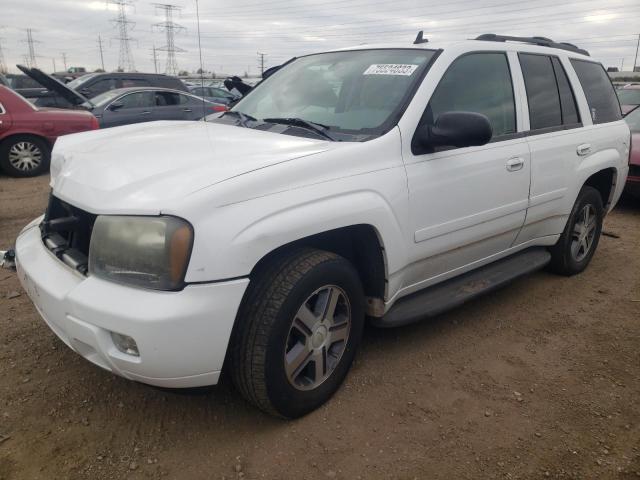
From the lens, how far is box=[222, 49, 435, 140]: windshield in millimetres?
2762

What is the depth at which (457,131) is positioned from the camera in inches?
100

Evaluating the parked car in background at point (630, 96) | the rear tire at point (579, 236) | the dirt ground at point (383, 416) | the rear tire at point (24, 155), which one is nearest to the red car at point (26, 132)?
the rear tire at point (24, 155)

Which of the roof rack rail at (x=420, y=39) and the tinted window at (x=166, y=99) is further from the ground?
the roof rack rail at (x=420, y=39)

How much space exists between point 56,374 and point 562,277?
3.89 metres

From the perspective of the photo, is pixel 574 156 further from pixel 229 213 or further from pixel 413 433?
pixel 229 213

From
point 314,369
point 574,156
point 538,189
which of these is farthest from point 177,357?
point 574,156

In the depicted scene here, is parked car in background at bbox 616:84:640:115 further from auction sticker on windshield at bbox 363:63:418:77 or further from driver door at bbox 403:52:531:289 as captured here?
auction sticker on windshield at bbox 363:63:418:77

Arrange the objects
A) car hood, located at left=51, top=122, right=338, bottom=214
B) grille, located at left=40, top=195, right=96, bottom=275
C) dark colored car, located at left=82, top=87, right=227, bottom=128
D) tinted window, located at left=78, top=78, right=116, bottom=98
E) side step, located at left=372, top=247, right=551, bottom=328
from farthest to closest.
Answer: tinted window, located at left=78, top=78, right=116, bottom=98
dark colored car, located at left=82, top=87, right=227, bottom=128
side step, located at left=372, top=247, right=551, bottom=328
grille, located at left=40, top=195, right=96, bottom=275
car hood, located at left=51, top=122, right=338, bottom=214

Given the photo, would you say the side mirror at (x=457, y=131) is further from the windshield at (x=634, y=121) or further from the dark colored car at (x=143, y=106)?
the dark colored car at (x=143, y=106)

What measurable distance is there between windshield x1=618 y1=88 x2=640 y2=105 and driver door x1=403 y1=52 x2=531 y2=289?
8.06m

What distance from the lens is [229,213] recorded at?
1.99m

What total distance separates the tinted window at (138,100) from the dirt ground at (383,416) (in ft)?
25.4

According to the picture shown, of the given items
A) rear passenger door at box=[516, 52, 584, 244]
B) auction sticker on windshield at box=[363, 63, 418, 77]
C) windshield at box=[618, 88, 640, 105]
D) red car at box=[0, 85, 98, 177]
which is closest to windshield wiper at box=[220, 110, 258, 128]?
auction sticker on windshield at box=[363, 63, 418, 77]

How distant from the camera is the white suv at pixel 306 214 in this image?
198cm
